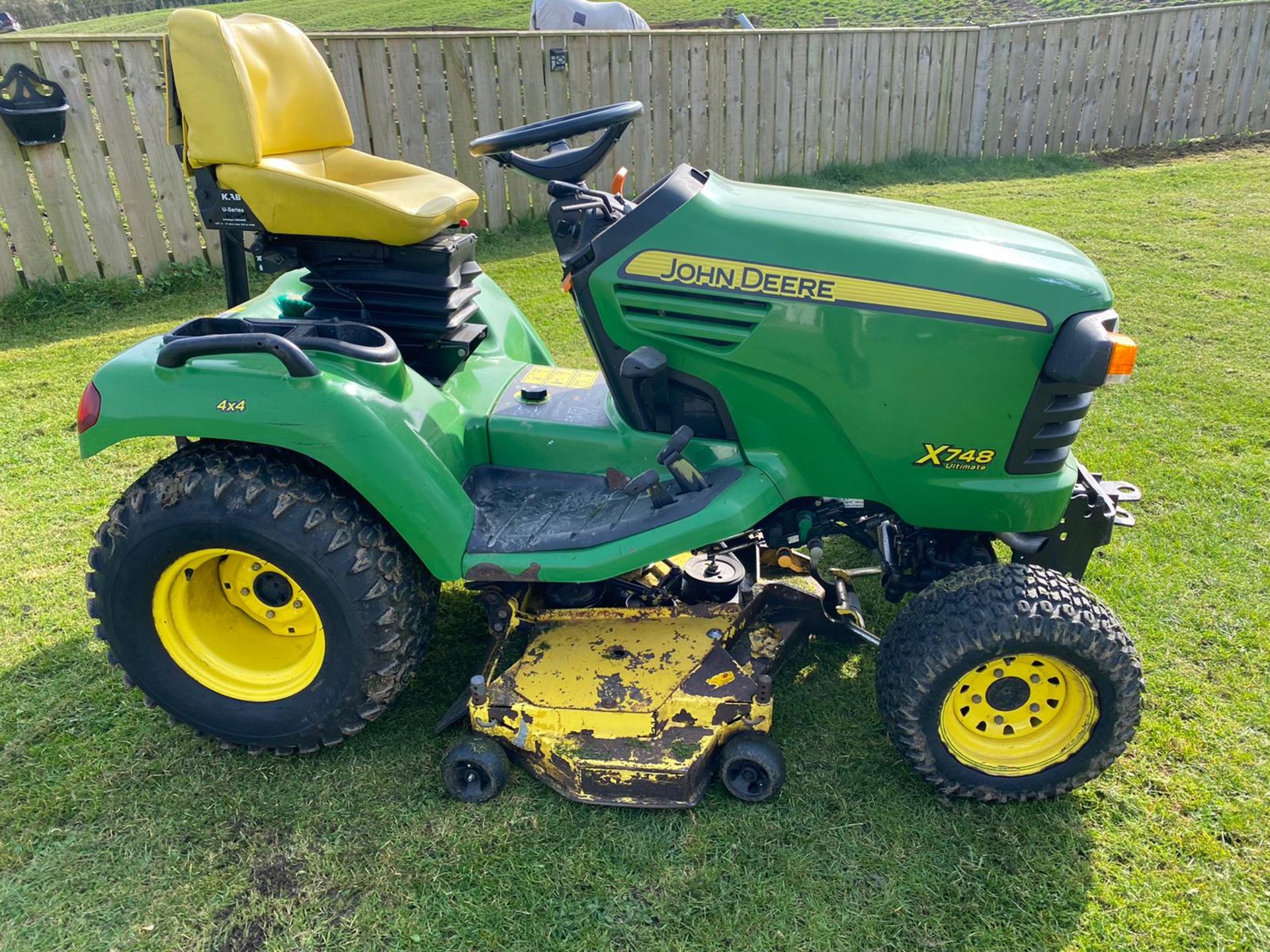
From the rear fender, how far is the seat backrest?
2.31 feet

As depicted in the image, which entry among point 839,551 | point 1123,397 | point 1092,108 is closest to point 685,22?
point 1092,108

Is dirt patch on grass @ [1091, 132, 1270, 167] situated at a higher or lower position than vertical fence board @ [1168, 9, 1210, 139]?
lower

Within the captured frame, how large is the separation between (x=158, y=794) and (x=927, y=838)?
2107 mm

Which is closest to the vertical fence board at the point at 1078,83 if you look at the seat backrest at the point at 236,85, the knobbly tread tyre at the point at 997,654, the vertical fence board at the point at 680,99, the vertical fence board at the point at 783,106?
the vertical fence board at the point at 783,106

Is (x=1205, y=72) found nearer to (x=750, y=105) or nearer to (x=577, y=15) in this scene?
(x=750, y=105)

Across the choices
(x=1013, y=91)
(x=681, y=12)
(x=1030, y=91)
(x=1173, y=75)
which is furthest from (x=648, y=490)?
(x=681, y=12)

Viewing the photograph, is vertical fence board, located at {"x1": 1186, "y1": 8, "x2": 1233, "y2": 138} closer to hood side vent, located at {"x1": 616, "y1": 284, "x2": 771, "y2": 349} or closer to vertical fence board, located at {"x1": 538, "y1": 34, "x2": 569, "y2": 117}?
vertical fence board, located at {"x1": 538, "y1": 34, "x2": 569, "y2": 117}

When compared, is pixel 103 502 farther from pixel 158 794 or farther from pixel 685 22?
pixel 685 22

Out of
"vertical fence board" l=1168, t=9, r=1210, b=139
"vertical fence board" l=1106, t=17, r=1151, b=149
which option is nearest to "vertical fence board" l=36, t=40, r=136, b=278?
"vertical fence board" l=1106, t=17, r=1151, b=149

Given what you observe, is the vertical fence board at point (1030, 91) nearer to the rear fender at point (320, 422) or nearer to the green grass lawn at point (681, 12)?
the green grass lawn at point (681, 12)

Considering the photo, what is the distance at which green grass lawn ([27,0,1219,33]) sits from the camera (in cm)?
1736

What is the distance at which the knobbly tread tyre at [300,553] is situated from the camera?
2428 millimetres

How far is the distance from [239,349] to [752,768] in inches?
69.9

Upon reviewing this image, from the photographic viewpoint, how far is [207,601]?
2764 millimetres
